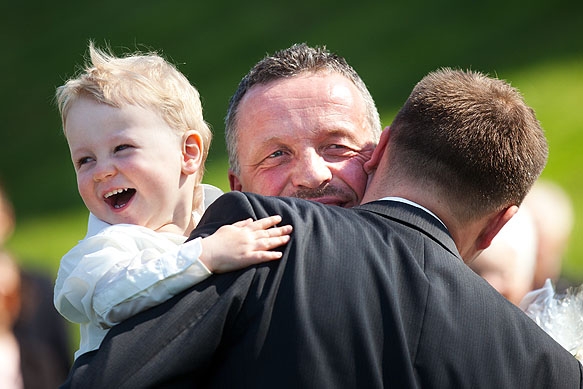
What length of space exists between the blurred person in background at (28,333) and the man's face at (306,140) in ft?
9.24

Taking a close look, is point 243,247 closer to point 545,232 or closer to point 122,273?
point 122,273

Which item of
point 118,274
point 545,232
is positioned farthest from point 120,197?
point 545,232

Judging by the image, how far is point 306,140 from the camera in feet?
11.4

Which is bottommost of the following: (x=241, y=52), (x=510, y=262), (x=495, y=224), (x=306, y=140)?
(x=510, y=262)

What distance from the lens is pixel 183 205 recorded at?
11.0ft

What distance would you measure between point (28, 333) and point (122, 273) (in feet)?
11.6

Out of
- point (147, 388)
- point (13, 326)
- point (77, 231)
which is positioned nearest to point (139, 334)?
point (147, 388)

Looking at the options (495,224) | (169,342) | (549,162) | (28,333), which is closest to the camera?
(169,342)

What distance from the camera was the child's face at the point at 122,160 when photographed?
10.2 feet

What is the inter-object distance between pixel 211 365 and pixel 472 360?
2.06ft

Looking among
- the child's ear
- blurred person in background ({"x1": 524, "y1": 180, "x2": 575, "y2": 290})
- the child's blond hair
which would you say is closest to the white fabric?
the child's ear

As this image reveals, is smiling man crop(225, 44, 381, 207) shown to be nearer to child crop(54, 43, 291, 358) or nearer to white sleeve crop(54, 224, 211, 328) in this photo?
child crop(54, 43, 291, 358)

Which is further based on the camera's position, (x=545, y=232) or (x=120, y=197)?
(x=545, y=232)

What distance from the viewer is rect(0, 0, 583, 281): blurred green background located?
11.6 m
